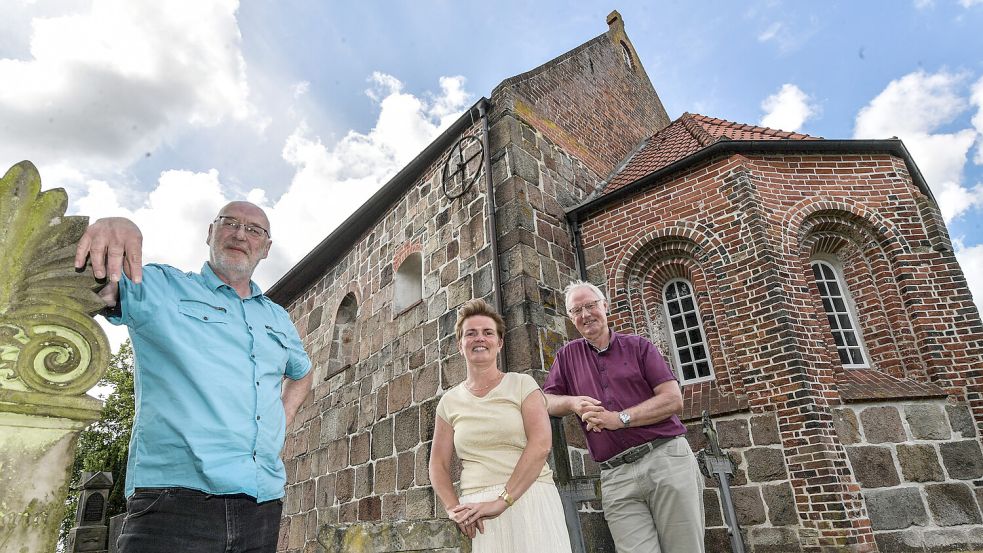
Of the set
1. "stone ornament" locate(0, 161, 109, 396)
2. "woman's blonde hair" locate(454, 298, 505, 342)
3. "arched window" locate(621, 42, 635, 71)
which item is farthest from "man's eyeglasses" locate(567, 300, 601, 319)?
"arched window" locate(621, 42, 635, 71)

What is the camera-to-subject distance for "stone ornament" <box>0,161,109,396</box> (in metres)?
1.36

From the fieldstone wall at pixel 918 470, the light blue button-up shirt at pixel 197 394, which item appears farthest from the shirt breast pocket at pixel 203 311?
the fieldstone wall at pixel 918 470

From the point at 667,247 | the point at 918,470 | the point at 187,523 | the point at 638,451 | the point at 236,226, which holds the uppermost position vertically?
the point at 667,247

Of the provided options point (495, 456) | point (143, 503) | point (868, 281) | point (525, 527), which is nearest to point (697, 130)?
point (868, 281)

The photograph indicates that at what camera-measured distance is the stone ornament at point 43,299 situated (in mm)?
1359

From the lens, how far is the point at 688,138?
8.05 metres

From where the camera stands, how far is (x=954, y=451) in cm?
534

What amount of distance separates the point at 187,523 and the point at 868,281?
742cm

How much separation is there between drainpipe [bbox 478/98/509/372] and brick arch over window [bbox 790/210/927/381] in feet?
11.5

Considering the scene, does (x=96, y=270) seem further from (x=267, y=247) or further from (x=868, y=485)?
(x=868, y=485)

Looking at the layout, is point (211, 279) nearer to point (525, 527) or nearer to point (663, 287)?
point (525, 527)

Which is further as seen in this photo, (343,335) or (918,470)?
(343,335)

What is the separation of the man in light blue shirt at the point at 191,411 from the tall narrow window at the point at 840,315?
6353mm

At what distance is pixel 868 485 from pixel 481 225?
483 cm
